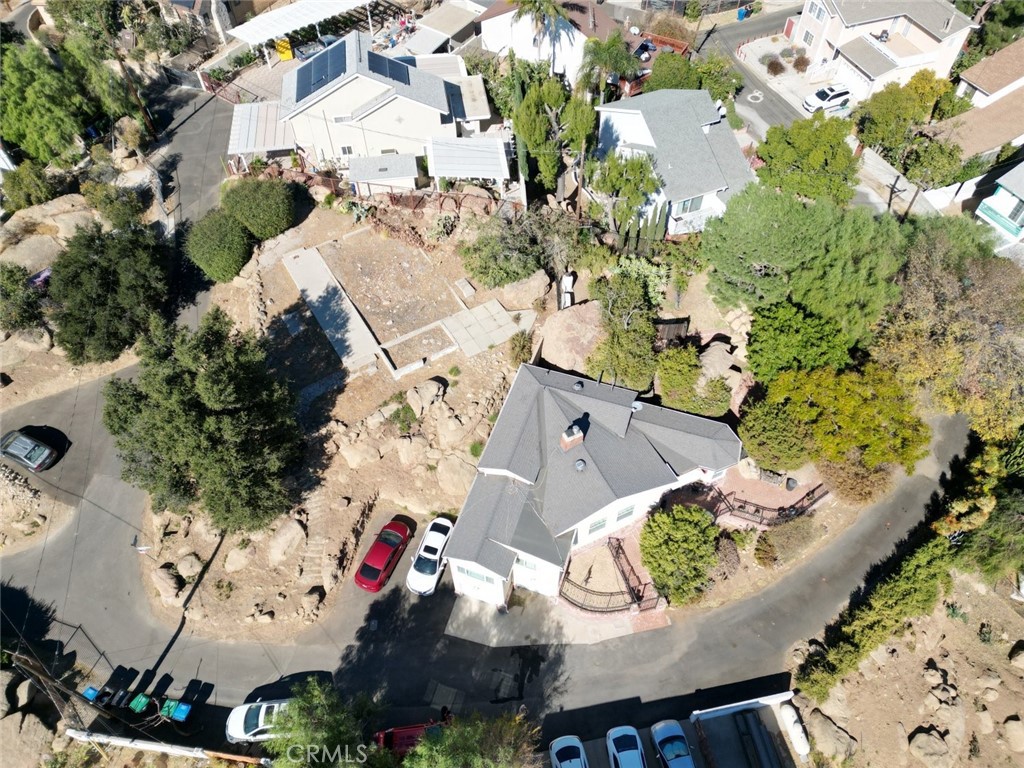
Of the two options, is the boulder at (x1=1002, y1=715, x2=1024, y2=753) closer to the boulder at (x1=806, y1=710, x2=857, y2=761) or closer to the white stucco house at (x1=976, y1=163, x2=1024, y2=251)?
the boulder at (x1=806, y1=710, x2=857, y2=761)

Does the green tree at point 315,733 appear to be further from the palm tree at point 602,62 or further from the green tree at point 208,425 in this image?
the palm tree at point 602,62

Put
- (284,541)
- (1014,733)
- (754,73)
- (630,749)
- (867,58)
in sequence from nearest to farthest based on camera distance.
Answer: (630,749), (1014,733), (284,541), (867,58), (754,73)

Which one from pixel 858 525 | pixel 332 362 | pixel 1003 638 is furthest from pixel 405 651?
pixel 1003 638

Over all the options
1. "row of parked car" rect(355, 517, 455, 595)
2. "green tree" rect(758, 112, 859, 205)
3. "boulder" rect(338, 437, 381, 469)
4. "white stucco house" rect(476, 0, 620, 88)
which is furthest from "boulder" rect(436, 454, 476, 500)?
"white stucco house" rect(476, 0, 620, 88)

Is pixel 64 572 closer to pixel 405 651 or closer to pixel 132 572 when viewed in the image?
pixel 132 572

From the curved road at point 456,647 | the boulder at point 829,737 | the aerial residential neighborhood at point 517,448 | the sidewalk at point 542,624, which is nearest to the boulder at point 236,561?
the aerial residential neighborhood at point 517,448

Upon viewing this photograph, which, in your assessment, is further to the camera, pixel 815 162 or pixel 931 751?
pixel 815 162

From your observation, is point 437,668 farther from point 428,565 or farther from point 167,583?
point 167,583

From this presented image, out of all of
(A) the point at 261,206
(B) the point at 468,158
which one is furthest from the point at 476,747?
(A) the point at 261,206
